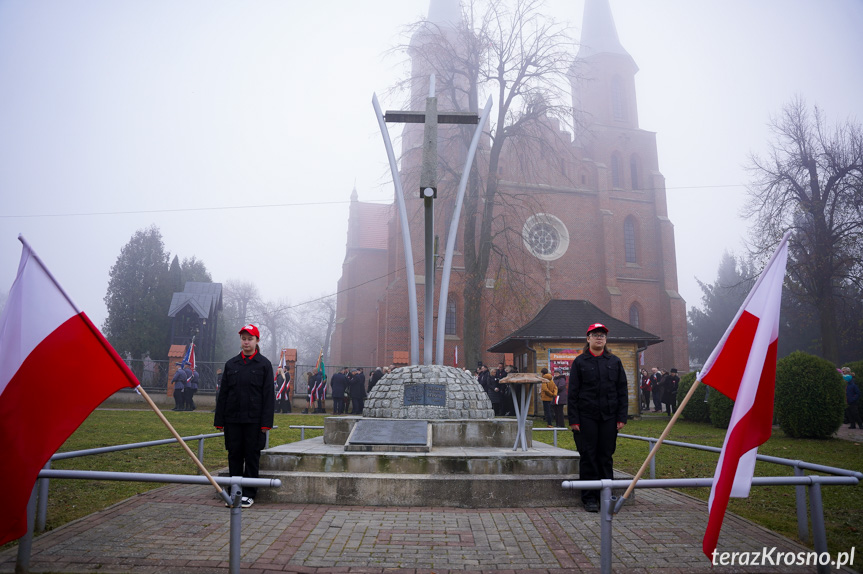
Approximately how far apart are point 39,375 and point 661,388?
23395 millimetres

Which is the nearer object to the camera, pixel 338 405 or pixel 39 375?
pixel 39 375

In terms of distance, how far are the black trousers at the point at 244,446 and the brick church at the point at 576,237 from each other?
862 inches

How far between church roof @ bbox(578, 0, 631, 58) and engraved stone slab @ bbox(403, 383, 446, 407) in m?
40.0

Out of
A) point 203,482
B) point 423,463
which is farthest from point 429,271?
point 203,482

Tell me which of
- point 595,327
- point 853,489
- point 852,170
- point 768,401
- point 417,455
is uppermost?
point 852,170

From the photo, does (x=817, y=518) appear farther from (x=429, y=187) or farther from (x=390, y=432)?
(x=429, y=187)

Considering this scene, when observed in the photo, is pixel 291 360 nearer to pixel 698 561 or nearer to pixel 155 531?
pixel 155 531

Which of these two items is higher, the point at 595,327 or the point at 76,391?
the point at 595,327

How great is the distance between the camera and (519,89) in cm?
2394

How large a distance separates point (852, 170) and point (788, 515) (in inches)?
877

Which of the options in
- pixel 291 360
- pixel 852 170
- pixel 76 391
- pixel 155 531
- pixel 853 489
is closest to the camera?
pixel 76 391

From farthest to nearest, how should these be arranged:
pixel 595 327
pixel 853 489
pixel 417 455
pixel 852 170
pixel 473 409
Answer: pixel 852 170 → pixel 473 409 → pixel 853 489 → pixel 417 455 → pixel 595 327

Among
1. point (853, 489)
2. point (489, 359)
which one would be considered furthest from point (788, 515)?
point (489, 359)

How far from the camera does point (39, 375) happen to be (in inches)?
132
